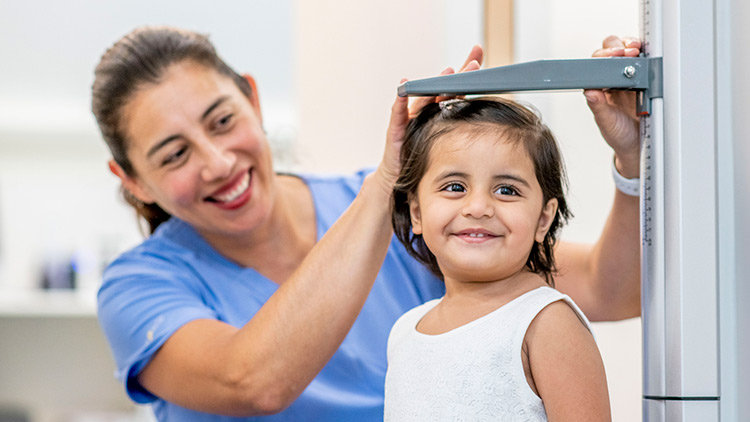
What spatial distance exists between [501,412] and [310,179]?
777 mm

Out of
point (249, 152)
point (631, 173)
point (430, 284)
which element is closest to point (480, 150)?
point (631, 173)

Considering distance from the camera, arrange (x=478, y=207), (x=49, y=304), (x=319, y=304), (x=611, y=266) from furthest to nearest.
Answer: (x=49, y=304)
(x=611, y=266)
(x=319, y=304)
(x=478, y=207)

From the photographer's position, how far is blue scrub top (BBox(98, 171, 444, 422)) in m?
1.08

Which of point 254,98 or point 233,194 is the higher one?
point 254,98

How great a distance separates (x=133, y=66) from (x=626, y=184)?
2.36 ft

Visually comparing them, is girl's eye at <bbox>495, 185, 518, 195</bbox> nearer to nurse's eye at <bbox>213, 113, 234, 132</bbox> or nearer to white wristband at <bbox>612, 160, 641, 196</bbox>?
white wristband at <bbox>612, 160, 641, 196</bbox>

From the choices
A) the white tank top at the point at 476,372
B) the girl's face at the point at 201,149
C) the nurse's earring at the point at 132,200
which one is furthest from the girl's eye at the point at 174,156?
the white tank top at the point at 476,372

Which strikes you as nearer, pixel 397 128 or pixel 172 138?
pixel 397 128

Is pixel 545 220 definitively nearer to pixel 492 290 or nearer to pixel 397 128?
pixel 492 290

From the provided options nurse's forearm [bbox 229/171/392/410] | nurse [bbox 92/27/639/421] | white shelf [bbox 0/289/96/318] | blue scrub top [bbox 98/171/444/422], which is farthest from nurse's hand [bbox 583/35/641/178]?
white shelf [bbox 0/289/96/318]

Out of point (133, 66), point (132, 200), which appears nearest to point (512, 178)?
point (133, 66)

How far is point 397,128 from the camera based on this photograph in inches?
31.8

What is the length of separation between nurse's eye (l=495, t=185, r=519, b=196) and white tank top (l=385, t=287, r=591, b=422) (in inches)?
3.5

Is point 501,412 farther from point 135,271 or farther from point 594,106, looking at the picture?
point 135,271
